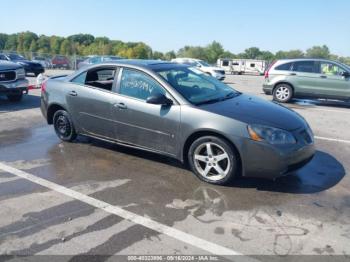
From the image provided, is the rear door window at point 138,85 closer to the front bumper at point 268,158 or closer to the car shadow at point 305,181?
the front bumper at point 268,158

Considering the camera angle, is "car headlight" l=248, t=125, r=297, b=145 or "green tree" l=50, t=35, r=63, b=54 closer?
"car headlight" l=248, t=125, r=297, b=145

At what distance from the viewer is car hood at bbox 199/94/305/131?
477cm

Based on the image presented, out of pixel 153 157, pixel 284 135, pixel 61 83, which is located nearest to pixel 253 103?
pixel 284 135

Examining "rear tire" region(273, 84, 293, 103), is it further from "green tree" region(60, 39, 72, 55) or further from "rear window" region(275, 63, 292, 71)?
"green tree" region(60, 39, 72, 55)

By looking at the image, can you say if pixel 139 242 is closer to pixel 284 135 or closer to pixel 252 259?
pixel 252 259

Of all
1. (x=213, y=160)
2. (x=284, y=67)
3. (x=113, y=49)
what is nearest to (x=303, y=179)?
(x=213, y=160)

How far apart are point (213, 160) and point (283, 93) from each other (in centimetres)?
919

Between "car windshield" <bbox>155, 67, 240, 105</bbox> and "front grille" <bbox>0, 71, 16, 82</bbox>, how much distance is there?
712cm

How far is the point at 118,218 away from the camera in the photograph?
13.0ft

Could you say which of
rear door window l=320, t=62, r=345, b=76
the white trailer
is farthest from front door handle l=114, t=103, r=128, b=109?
the white trailer

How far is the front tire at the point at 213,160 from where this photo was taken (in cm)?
474

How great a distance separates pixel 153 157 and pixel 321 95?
8671 mm

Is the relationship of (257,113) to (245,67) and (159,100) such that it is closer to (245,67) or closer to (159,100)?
(159,100)

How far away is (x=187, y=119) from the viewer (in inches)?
197
